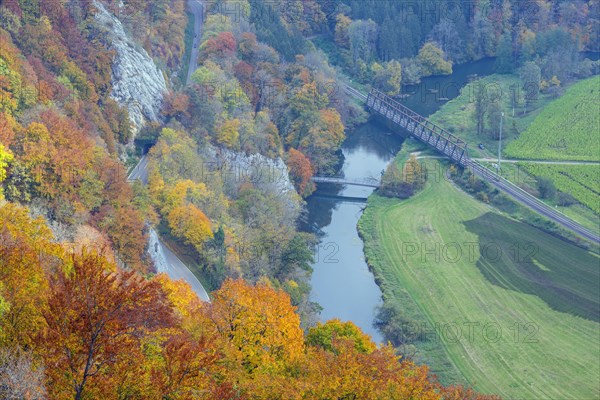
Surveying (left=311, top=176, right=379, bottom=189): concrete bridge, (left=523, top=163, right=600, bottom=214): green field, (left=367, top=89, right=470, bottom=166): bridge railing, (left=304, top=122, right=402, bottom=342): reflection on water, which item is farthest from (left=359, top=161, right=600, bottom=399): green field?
(left=367, top=89, right=470, bottom=166): bridge railing

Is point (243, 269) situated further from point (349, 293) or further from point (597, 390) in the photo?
point (597, 390)

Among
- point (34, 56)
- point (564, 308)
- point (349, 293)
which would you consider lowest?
point (349, 293)

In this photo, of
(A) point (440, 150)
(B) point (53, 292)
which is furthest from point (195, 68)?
(B) point (53, 292)

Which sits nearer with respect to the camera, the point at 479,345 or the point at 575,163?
the point at 479,345

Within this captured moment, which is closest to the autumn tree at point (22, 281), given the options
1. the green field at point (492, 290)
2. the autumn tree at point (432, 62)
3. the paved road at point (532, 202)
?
the green field at point (492, 290)

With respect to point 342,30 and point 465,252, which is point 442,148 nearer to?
point 465,252

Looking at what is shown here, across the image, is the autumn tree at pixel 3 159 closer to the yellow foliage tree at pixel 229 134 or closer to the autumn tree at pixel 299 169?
the yellow foliage tree at pixel 229 134
